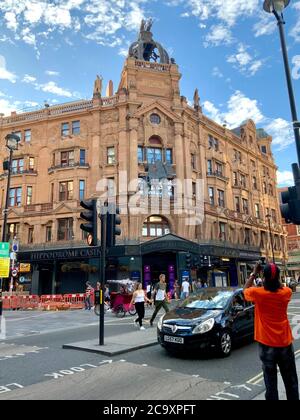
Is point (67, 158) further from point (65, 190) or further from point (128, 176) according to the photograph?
point (128, 176)

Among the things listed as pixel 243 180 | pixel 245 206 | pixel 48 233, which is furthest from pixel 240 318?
pixel 243 180

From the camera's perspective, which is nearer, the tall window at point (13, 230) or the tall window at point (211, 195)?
the tall window at point (13, 230)

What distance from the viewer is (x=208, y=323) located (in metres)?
7.37

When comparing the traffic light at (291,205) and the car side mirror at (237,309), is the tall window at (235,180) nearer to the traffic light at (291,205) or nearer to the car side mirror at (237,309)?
the car side mirror at (237,309)

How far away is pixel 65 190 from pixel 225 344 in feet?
86.0

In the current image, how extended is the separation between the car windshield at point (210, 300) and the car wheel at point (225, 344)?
68 centimetres

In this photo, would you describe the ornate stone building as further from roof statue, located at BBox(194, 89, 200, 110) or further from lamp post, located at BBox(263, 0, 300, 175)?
lamp post, located at BBox(263, 0, 300, 175)

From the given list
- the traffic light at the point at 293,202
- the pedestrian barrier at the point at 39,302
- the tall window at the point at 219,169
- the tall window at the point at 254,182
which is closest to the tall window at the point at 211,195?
the tall window at the point at 219,169

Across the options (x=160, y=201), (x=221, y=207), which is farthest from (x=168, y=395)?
(x=221, y=207)

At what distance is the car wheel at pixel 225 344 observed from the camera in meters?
7.36

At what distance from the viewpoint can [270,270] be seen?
390cm

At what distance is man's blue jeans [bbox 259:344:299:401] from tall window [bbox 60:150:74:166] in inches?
1184

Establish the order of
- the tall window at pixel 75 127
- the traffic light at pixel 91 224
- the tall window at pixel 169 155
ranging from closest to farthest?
the traffic light at pixel 91 224
the tall window at pixel 169 155
the tall window at pixel 75 127

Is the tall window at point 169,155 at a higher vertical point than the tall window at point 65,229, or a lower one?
higher
